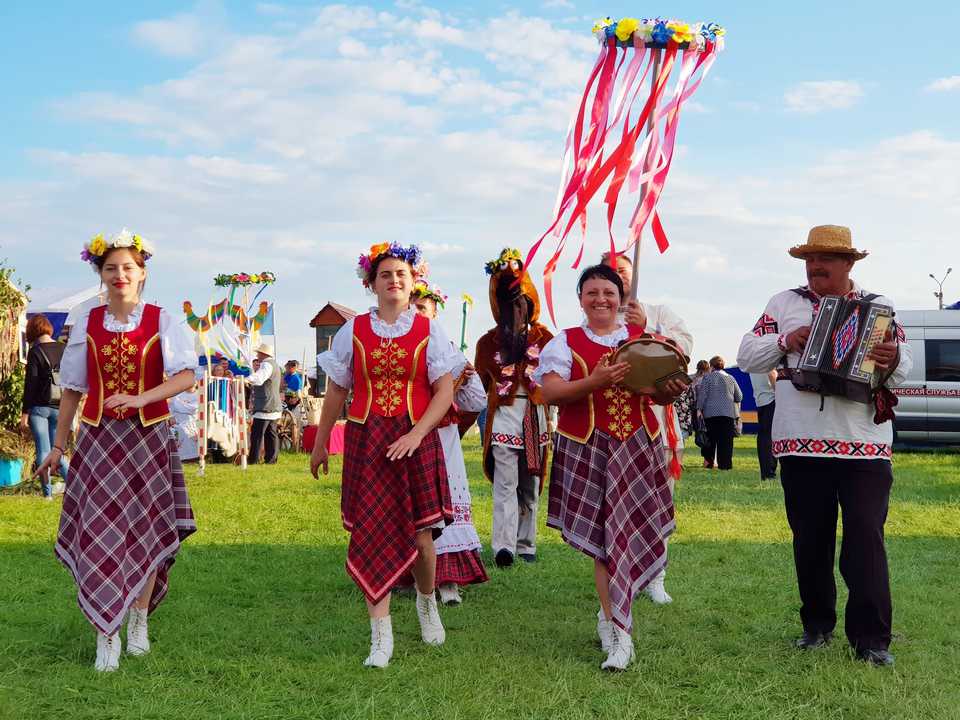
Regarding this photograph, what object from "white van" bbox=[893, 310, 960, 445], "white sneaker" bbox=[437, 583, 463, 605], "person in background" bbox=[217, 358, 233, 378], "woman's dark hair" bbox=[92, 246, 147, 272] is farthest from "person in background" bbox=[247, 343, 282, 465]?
"woman's dark hair" bbox=[92, 246, 147, 272]

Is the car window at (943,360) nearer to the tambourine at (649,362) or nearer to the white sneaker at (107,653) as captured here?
the tambourine at (649,362)

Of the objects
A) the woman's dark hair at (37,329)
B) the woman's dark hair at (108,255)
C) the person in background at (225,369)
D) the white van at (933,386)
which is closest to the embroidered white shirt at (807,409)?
the woman's dark hair at (108,255)

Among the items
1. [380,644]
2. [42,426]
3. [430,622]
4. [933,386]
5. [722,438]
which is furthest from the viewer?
[933,386]

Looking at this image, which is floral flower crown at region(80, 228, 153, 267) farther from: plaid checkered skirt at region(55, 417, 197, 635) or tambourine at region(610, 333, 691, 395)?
tambourine at region(610, 333, 691, 395)

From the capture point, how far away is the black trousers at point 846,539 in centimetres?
458

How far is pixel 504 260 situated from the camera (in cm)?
705

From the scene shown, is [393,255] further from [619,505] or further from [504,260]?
[504,260]

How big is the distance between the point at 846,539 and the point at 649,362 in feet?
4.06

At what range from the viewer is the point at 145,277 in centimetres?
491

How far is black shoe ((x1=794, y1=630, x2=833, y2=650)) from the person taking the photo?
4.78 metres

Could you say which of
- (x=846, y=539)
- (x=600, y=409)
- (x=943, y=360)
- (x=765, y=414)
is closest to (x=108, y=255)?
(x=600, y=409)

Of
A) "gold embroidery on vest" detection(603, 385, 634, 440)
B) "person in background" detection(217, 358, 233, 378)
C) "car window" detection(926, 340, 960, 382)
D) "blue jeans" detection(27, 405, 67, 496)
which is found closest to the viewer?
"gold embroidery on vest" detection(603, 385, 634, 440)

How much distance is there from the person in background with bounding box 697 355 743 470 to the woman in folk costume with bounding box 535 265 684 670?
10321mm

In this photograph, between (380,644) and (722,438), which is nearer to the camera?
(380,644)
